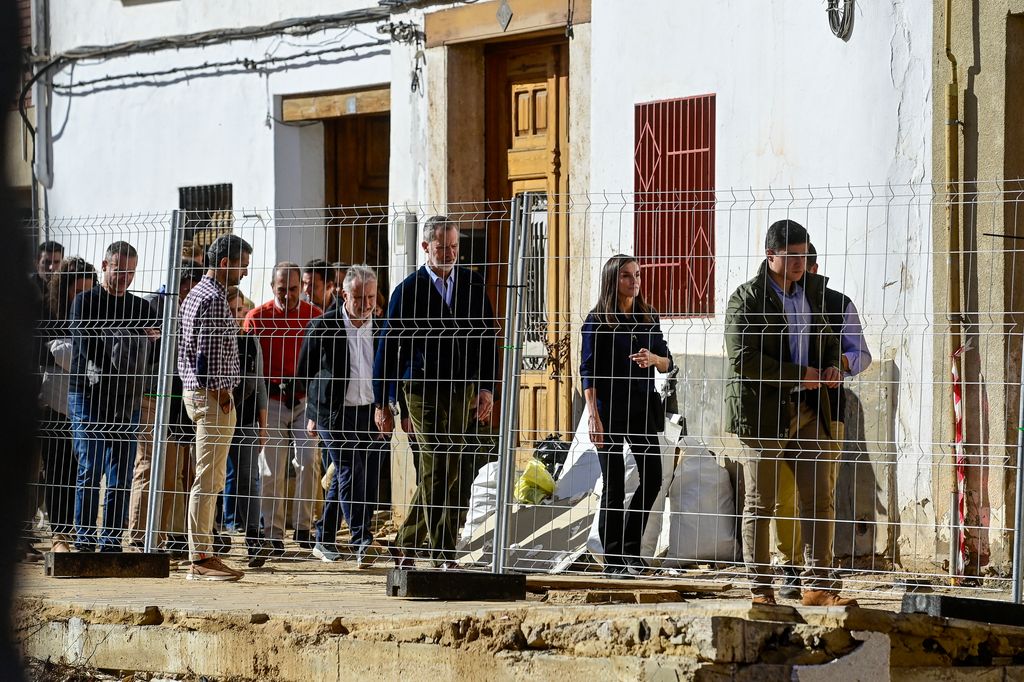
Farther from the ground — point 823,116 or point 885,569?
point 823,116

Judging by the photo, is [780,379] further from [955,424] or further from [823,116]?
[823,116]

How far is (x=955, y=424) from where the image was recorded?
854cm

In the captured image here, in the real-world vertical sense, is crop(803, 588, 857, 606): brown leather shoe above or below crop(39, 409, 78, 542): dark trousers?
below

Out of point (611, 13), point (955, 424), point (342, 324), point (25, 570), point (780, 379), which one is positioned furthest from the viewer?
point (611, 13)

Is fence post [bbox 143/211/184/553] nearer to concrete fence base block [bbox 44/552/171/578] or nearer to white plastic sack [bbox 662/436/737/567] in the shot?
concrete fence base block [bbox 44/552/171/578]

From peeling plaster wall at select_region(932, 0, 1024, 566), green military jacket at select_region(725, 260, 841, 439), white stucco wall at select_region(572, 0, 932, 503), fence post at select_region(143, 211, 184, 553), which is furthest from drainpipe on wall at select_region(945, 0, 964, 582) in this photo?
fence post at select_region(143, 211, 184, 553)

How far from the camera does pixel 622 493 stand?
27.0 ft

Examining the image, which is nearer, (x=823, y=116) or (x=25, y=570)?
(x=25, y=570)

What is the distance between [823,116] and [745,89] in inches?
28.6

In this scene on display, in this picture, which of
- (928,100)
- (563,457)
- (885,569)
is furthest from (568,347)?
(885,569)

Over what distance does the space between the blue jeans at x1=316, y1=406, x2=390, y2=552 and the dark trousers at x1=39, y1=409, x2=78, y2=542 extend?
1578mm

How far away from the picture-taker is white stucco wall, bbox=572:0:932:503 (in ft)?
31.1

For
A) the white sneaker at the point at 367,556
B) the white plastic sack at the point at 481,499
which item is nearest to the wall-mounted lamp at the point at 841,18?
the white plastic sack at the point at 481,499

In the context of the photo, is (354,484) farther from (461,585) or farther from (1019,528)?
(1019,528)
